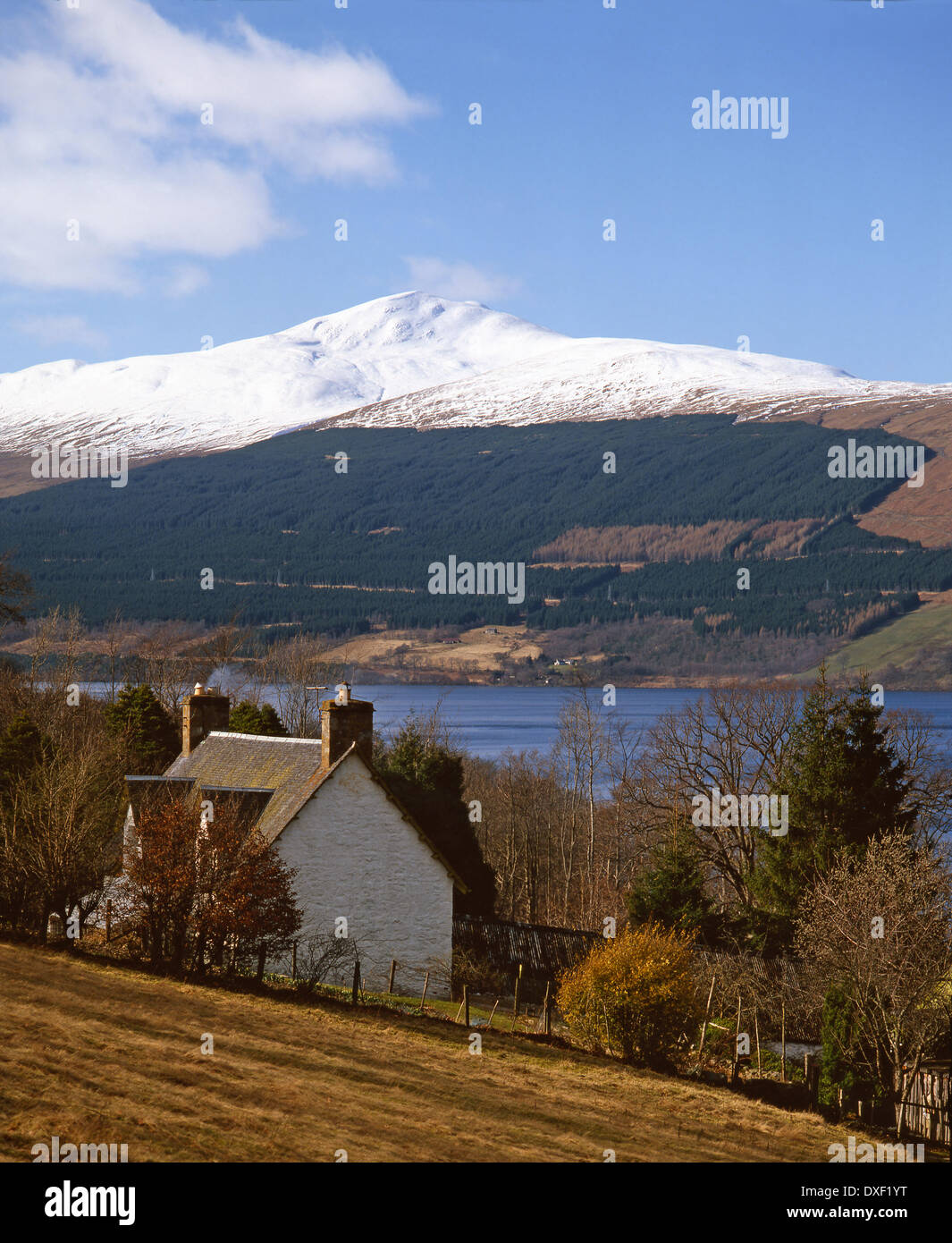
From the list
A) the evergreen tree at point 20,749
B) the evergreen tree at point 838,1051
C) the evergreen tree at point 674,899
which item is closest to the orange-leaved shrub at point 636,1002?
the evergreen tree at point 838,1051

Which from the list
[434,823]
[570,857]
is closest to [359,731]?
[434,823]

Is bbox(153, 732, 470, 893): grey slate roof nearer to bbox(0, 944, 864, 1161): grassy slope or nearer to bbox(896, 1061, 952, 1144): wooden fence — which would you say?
bbox(0, 944, 864, 1161): grassy slope

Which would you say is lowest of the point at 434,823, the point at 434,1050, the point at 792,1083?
the point at 792,1083

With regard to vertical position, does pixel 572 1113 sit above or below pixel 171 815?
below

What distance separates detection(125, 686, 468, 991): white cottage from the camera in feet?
123

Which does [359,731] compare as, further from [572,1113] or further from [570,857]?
[570,857]

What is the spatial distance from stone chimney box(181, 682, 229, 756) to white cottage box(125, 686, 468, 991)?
8.49 meters

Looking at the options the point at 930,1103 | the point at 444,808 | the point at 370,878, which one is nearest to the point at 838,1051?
the point at 930,1103

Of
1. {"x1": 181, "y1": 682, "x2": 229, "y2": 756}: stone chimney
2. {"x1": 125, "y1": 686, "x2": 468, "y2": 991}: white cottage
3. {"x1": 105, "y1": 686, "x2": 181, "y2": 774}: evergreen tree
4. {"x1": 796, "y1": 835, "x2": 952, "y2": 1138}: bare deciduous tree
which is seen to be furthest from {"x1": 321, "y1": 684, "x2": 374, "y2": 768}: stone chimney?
{"x1": 105, "y1": 686, "x2": 181, "y2": 774}: evergreen tree

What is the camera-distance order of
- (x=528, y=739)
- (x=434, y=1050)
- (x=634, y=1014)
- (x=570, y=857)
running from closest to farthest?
(x=434, y=1050) → (x=634, y=1014) → (x=570, y=857) → (x=528, y=739)

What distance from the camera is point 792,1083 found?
32.7 m

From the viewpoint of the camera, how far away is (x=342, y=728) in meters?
38.8

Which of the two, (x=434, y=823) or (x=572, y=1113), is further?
(x=434, y=823)
